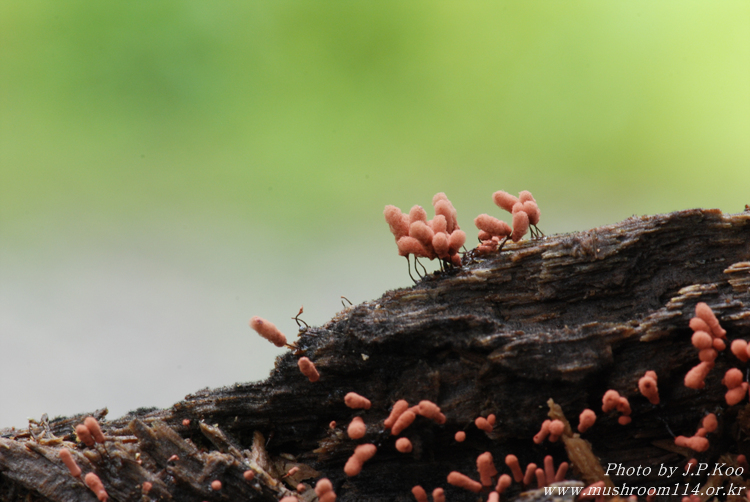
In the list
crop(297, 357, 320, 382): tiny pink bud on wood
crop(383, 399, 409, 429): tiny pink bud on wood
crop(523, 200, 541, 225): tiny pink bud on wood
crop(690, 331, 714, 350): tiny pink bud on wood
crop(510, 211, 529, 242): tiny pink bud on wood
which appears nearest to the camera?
crop(690, 331, 714, 350): tiny pink bud on wood

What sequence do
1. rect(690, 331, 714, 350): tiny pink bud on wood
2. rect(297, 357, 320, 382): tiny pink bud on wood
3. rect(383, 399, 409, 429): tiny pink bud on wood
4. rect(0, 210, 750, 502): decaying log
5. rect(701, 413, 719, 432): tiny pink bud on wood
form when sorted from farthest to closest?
rect(297, 357, 320, 382): tiny pink bud on wood, rect(0, 210, 750, 502): decaying log, rect(383, 399, 409, 429): tiny pink bud on wood, rect(701, 413, 719, 432): tiny pink bud on wood, rect(690, 331, 714, 350): tiny pink bud on wood

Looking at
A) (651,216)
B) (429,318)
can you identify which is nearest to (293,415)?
(429,318)

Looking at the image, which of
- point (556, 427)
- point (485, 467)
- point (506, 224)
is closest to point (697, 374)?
point (556, 427)

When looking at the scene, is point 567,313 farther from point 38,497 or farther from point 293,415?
point 38,497

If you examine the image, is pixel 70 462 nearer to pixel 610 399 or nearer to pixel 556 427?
pixel 556 427

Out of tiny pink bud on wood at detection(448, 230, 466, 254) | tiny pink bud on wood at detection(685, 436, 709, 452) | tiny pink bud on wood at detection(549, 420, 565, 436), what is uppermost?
tiny pink bud on wood at detection(448, 230, 466, 254)

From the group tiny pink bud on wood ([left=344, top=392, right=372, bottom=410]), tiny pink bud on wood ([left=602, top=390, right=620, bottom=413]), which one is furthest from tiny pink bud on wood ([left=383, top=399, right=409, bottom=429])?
tiny pink bud on wood ([left=602, top=390, right=620, bottom=413])

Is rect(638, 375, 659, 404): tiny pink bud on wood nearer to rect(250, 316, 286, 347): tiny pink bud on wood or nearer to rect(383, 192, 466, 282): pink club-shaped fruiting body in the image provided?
rect(383, 192, 466, 282): pink club-shaped fruiting body

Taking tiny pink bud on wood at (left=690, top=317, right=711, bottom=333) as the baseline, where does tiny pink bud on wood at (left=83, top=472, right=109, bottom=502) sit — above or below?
below
